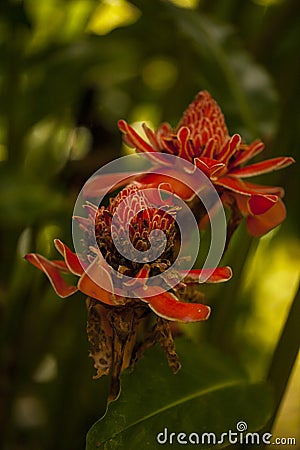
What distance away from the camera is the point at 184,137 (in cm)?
33

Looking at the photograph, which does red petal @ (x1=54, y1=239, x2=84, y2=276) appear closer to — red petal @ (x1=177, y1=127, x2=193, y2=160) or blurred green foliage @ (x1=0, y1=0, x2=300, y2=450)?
red petal @ (x1=177, y1=127, x2=193, y2=160)

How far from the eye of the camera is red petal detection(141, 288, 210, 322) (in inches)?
10.8

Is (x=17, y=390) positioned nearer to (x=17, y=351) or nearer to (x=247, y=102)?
(x=17, y=351)

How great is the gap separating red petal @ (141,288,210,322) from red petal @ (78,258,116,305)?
0.05ft

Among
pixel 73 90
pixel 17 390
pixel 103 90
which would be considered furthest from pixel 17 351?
pixel 103 90

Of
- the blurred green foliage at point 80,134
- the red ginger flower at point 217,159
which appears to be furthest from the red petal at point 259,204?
the blurred green foliage at point 80,134

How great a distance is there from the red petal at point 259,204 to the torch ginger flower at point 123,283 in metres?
0.05

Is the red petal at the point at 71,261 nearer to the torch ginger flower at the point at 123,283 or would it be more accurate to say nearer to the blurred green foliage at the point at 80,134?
the torch ginger flower at the point at 123,283

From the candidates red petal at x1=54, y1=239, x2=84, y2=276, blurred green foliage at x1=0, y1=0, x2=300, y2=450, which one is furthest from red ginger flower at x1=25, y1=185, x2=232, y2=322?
blurred green foliage at x1=0, y1=0, x2=300, y2=450

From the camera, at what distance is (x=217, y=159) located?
1.14ft

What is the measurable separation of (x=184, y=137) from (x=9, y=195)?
0.99 ft

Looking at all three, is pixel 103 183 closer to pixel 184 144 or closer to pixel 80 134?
pixel 184 144

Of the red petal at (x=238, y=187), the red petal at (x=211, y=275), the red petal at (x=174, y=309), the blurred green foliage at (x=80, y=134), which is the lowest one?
the blurred green foliage at (x=80, y=134)

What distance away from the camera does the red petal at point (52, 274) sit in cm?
32
